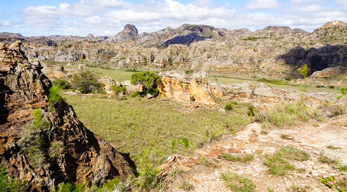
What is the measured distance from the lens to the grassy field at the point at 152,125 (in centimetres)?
1235

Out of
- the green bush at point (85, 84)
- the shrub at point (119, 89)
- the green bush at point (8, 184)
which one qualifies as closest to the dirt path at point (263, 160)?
the green bush at point (8, 184)

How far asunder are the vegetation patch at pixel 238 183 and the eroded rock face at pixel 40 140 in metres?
4.82

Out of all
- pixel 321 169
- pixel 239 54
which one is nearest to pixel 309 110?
pixel 321 169

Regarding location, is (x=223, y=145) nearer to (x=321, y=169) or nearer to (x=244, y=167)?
(x=244, y=167)

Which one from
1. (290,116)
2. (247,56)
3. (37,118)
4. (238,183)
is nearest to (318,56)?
(247,56)

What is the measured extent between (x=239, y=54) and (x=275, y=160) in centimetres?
11863

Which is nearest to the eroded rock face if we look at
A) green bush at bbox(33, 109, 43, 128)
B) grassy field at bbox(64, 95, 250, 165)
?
green bush at bbox(33, 109, 43, 128)

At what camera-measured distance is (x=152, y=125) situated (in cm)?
1727

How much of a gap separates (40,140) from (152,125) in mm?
12092

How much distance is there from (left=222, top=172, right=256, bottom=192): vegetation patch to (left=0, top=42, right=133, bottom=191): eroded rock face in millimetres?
4815

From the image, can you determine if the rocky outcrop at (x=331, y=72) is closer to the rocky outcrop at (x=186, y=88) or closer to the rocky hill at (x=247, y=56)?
the rocky hill at (x=247, y=56)

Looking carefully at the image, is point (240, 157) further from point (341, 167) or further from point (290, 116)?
point (290, 116)

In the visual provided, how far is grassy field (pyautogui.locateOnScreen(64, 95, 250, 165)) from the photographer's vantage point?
12352 mm

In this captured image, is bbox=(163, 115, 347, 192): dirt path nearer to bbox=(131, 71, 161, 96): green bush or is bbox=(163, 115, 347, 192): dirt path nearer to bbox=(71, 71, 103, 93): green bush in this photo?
bbox=(131, 71, 161, 96): green bush
